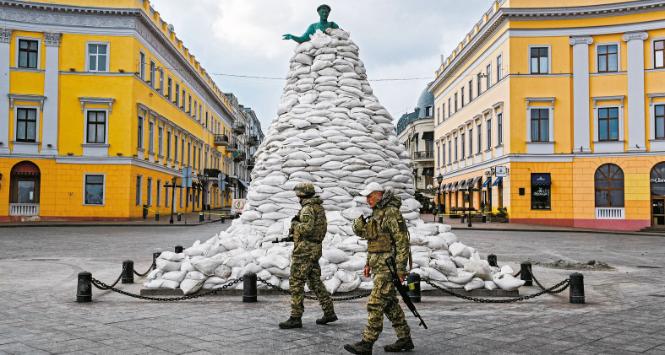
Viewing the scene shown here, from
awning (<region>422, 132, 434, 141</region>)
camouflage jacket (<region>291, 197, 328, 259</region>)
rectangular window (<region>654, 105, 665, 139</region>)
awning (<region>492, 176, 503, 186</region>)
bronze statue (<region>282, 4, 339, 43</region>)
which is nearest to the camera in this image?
camouflage jacket (<region>291, 197, 328, 259</region>)

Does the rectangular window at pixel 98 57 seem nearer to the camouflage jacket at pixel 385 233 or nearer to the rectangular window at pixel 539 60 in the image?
the rectangular window at pixel 539 60

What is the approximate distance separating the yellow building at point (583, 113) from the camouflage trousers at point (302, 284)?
25.7 m

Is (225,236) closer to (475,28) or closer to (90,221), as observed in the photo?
(90,221)

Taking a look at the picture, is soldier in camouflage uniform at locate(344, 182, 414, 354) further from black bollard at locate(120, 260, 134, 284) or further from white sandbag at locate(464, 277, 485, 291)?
black bollard at locate(120, 260, 134, 284)

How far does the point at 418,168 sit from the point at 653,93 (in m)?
32.0

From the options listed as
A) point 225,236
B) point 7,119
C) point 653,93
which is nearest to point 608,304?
point 225,236

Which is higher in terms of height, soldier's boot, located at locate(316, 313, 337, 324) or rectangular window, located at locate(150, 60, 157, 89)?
rectangular window, located at locate(150, 60, 157, 89)

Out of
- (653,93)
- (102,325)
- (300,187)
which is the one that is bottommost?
(102,325)

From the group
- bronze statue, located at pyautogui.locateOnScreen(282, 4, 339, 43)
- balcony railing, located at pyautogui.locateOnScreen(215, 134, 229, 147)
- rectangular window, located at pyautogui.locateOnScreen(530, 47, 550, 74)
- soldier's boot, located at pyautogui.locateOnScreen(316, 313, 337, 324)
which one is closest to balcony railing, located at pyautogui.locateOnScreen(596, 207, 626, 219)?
rectangular window, located at pyautogui.locateOnScreen(530, 47, 550, 74)

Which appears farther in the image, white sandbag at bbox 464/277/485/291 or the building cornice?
the building cornice

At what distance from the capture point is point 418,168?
60.4m

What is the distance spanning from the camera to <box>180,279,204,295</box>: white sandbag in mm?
8344

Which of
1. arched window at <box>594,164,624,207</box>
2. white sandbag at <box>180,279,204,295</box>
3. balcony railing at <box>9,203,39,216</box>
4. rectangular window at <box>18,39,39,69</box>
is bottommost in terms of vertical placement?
white sandbag at <box>180,279,204,295</box>

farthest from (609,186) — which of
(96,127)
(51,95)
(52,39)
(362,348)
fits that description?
(52,39)
